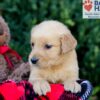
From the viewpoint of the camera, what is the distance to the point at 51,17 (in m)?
5.33

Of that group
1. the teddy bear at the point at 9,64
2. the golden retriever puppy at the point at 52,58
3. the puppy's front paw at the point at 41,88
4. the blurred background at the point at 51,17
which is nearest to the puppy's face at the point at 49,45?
the golden retriever puppy at the point at 52,58

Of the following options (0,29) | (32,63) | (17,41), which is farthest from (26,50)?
(32,63)

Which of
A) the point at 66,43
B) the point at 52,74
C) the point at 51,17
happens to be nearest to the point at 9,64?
the point at 52,74

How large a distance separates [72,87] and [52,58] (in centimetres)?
22

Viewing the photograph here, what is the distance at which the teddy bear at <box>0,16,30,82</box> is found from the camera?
11.9 feet

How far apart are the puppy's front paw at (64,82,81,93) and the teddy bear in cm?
36

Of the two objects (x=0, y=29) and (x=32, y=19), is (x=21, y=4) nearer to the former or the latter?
(x=32, y=19)

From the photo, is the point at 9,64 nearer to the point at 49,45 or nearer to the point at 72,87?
the point at 49,45

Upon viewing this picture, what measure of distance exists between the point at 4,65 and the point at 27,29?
1.64 metres

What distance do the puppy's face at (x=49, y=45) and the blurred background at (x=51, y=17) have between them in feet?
5.81

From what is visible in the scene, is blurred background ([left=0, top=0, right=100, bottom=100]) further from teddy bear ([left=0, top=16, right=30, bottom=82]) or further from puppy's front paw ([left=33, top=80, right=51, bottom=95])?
puppy's front paw ([left=33, top=80, right=51, bottom=95])

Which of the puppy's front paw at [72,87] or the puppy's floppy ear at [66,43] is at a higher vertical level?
the puppy's floppy ear at [66,43]

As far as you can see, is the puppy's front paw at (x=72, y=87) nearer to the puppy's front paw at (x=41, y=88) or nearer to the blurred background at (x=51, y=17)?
the puppy's front paw at (x=41, y=88)

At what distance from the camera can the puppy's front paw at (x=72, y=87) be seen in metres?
3.37
